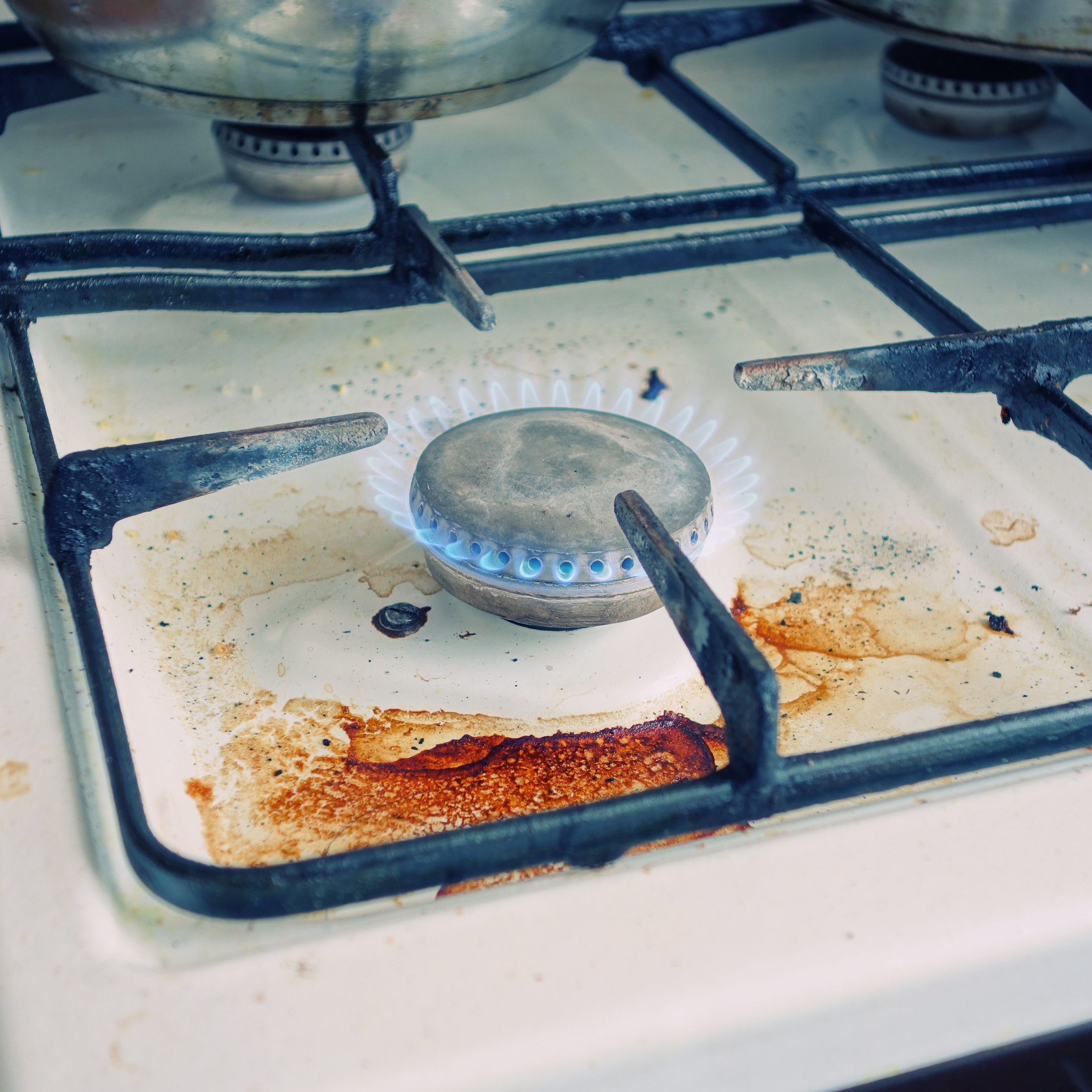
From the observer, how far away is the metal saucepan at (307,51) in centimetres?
53

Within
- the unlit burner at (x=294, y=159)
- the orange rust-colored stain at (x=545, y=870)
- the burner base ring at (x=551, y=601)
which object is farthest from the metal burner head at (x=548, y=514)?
the unlit burner at (x=294, y=159)

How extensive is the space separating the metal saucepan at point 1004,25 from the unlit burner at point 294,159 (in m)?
0.34

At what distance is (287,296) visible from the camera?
0.56 m

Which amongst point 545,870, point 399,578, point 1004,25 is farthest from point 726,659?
point 1004,25

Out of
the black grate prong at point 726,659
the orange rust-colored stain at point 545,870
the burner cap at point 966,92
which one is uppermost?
the burner cap at point 966,92

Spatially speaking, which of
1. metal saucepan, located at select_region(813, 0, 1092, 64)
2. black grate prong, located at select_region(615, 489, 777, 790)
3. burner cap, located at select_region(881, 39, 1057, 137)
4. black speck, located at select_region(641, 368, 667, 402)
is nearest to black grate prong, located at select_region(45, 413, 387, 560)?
black grate prong, located at select_region(615, 489, 777, 790)

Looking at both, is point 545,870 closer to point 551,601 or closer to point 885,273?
point 551,601

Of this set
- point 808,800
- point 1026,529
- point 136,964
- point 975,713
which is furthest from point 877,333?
point 136,964

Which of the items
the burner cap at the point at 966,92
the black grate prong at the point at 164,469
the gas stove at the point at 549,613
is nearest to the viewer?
the gas stove at the point at 549,613

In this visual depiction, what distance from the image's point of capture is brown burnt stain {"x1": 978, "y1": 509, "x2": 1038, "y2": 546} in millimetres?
520

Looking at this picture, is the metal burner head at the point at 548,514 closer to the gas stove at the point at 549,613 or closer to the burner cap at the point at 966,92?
the gas stove at the point at 549,613

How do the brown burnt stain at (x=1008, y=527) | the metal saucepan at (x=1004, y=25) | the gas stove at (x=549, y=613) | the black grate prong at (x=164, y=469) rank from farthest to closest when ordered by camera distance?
the metal saucepan at (x=1004, y=25)
the brown burnt stain at (x=1008, y=527)
the black grate prong at (x=164, y=469)
the gas stove at (x=549, y=613)

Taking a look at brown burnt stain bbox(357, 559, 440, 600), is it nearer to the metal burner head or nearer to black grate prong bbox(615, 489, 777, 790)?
the metal burner head

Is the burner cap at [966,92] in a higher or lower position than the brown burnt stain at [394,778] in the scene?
higher
